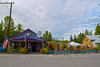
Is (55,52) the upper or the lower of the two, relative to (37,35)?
lower

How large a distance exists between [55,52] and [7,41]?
1071cm

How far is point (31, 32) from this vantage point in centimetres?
2427

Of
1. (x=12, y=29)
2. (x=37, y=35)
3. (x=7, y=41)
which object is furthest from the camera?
(x=12, y=29)

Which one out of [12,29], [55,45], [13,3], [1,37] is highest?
[13,3]

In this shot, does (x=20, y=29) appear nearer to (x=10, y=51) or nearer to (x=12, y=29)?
(x=12, y=29)

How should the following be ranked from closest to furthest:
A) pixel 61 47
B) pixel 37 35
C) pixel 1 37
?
pixel 61 47 < pixel 37 35 < pixel 1 37

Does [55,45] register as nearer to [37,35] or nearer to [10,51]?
[37,35]

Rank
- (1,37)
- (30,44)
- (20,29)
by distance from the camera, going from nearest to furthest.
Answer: (30,44) → (1,37) → (20,29)

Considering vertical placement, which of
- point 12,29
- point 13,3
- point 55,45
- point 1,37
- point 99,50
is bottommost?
point 99,50

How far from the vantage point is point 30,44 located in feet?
84.6

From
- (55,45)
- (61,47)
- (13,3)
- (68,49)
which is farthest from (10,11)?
(68,49)

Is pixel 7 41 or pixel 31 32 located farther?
pixel 31 32

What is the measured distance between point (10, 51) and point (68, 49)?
13.1 meters

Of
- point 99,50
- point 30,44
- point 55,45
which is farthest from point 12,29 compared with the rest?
point 99,50
